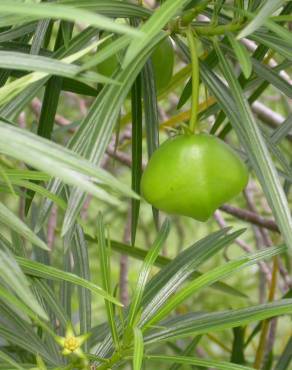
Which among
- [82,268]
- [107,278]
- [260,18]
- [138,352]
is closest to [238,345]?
[82,268]

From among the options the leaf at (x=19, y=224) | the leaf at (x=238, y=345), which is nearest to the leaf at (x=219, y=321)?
the leaf at (x=19, y=224)

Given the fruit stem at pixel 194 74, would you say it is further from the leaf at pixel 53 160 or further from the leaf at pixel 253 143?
the leaf at pixel 53 160

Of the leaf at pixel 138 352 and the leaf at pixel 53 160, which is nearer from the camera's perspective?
the leaf at pixel 53 160

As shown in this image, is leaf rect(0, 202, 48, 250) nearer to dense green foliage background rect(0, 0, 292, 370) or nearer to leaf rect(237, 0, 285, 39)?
dense green foliage background rect(0, 0, 292, 370)

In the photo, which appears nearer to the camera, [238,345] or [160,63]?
[160,63]

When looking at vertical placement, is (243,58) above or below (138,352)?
above

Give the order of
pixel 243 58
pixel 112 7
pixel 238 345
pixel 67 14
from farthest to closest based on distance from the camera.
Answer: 1. pixel 238 345
2. pixel 112 7
3. pixel 243 58
4. pixel 67 14

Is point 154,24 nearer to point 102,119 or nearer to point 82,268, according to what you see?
point 102,119

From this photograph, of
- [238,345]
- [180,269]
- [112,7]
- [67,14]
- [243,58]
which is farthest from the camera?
[238,345]

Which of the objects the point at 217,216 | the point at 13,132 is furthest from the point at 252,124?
the point at 217,216
